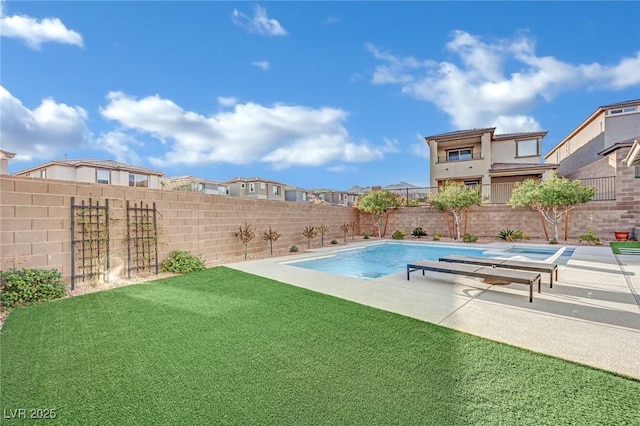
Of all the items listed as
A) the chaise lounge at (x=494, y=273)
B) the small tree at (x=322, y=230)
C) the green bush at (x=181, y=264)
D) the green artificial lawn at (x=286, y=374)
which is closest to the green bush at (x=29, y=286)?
the green artificial lawn at (x=286, y=374)

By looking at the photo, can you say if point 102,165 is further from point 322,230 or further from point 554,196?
point 554,196

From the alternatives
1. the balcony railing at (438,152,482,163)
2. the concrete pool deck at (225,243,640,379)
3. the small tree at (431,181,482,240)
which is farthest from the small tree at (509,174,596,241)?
the balcony railing at (438,152,482,163)

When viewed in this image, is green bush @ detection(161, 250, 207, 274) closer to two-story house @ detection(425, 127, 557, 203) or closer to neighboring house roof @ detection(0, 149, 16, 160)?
neighboring house roof @ detection(0, 149, 16, 160)

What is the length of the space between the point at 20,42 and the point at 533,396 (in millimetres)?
13047

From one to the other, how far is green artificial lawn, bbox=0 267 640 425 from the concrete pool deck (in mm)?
373

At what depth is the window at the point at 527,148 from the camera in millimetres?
21797

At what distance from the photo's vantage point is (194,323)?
3.86 meters

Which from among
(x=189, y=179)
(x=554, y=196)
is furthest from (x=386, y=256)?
(x=189, y=179)

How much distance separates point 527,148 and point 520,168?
10.4 ft

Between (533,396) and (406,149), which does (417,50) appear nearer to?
(406,149)

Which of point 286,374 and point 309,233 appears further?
point 309,233

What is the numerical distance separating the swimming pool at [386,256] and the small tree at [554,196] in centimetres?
281

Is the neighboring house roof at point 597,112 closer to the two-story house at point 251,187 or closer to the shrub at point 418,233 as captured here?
the shrub at point 418,233

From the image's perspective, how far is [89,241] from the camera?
6.12 metres
